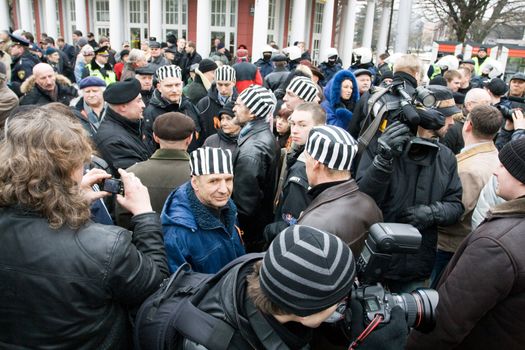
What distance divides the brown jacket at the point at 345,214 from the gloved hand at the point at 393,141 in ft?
1.03

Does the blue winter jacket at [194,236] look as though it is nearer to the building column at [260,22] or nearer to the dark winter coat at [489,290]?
the dark winter coat at [489,290]

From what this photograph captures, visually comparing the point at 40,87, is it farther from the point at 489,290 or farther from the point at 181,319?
the point at 489,290

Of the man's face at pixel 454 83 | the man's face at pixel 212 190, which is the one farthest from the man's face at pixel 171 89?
the man's face at pixel 454 83

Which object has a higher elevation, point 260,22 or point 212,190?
point 260,22

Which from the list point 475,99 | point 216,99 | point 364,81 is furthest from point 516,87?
point 216,99

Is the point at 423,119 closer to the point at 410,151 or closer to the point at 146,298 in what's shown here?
the point at 410,151

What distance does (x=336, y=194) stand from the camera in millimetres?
2424

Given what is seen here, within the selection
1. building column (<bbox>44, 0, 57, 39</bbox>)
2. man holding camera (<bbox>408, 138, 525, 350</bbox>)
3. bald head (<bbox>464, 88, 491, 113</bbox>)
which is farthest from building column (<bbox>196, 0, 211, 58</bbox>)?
man holding camera (<bbox>408, 138, 525, 350</bbox>)

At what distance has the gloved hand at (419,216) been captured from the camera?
9.26ft

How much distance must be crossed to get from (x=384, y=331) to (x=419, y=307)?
353 mm

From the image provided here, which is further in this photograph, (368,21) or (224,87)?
(368,21)

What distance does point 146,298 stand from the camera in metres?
1.78

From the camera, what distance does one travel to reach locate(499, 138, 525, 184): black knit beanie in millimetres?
2135

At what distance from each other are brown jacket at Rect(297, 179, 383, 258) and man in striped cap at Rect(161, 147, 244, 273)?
21.1 inches
